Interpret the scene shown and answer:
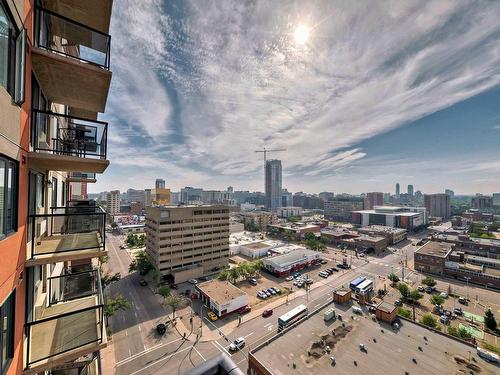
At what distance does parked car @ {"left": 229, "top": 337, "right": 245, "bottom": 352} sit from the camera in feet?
87.3

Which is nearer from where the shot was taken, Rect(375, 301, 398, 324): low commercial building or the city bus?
Rect(375, 301, 398, 324): low commercial building

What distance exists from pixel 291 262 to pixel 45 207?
173ft

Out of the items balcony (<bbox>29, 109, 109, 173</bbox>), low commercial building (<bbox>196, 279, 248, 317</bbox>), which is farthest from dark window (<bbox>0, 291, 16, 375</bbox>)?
low commercial building (<bbox>196, 279, 248, 317</bbox>)

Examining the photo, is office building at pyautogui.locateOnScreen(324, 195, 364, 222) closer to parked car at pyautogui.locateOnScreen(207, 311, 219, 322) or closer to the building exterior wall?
the building exterior wall

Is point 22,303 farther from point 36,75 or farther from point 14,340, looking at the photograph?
point 36,75

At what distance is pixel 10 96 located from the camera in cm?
428

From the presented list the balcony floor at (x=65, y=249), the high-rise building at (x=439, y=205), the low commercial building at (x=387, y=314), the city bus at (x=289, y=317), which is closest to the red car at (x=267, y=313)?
the city bus at (x=289, y=317)

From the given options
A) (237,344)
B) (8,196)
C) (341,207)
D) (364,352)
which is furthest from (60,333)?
(341,207)

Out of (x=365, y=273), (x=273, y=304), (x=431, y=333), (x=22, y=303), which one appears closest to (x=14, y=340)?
(x=22, y=303)

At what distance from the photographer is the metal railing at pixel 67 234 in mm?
6398

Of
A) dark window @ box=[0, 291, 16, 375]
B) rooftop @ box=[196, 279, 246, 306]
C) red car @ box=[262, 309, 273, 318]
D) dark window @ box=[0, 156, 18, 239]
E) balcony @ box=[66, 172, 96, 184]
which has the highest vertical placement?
balcony @ box=[66, 172, 96, 184]

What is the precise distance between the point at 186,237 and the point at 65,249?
44.1m

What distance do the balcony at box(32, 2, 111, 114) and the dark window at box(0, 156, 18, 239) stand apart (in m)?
3.14

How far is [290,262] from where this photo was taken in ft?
179
